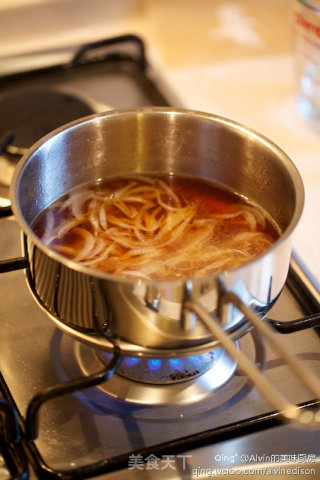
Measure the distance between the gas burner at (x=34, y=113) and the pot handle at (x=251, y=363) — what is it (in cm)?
57

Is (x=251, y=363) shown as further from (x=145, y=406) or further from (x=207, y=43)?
(x=207, y=43)

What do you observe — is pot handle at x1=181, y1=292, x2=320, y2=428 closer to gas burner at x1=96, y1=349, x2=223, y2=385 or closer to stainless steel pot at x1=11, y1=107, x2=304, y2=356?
stainless steel pot at x1=11, y1=107, x2=304, y2=356

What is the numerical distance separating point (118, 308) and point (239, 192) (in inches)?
14.2

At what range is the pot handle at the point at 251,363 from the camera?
508mm

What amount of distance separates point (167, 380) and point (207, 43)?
94 cm

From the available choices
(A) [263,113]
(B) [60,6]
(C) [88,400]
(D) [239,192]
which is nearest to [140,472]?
(C) [88,400]

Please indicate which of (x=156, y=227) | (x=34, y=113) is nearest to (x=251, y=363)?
(x=156, y=227)

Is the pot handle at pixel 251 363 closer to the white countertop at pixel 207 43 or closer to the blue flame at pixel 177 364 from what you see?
the blue flame at pixel 177 364

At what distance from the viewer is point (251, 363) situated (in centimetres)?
54

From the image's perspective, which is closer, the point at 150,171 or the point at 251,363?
the point at 251,363

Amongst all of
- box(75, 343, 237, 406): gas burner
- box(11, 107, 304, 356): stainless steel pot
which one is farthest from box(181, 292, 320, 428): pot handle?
box(75, 343, 237, 406): gas burner

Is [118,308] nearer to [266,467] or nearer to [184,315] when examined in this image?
[184,315]

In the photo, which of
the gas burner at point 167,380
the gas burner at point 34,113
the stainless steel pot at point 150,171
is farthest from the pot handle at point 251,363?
the gas burner at point 34,113

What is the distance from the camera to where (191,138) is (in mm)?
886
